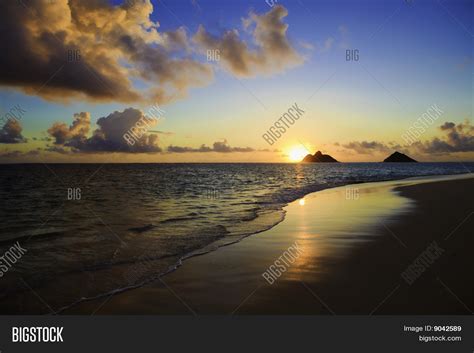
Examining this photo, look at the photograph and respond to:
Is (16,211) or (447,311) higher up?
(16,211)

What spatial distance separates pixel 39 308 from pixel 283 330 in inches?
183

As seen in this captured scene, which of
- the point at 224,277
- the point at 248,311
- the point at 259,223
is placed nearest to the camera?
the point at 248,311

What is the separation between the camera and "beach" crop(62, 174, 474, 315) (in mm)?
5996

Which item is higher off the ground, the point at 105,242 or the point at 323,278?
the point at 105,242

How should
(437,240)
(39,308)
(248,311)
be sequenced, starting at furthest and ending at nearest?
(437,240), (39,308), (248,311)

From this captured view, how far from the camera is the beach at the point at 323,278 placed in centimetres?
600

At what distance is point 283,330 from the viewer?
217 inches

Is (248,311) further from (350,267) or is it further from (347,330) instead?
(350,267)

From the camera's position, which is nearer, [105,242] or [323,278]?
[323,278]

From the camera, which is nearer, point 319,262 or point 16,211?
point 319,262

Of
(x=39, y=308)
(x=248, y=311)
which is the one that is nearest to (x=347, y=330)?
(x=248, y=311)

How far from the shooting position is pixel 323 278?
Answer: 715 centimetres

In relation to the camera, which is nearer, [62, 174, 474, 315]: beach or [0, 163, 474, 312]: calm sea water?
[62, 174, 474, 315]: beach

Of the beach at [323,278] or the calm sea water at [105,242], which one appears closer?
the beach at [323,278]
